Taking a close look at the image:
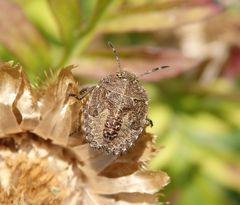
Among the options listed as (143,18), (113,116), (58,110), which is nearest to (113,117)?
(113,116)

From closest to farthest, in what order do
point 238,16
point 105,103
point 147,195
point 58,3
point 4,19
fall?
point 105,103 → point 147,195 → point 58,3 → point 4,19 → point 238,16

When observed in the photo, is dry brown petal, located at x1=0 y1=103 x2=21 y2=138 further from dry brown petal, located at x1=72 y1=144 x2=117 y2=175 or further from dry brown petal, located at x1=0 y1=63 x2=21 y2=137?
dry brown petal, located at x1=72 y1=144 x2=117 y2=175

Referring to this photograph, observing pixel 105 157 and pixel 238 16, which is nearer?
pixel 105 157

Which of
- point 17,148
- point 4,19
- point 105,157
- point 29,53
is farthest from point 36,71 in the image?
point 105,157

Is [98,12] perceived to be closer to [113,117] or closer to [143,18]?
[143,18]

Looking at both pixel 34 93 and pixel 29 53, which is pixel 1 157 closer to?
pixel 34 93
